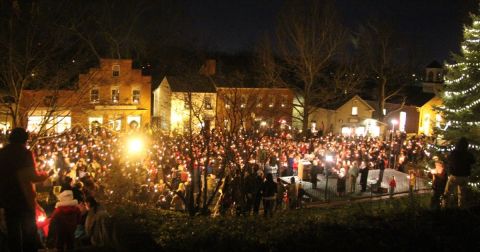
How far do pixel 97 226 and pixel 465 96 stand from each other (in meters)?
13.3

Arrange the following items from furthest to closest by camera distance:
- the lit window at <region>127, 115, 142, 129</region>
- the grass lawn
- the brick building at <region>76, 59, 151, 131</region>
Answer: the lit window at <region>127, 115, 142, 129</region> → the brick building at <region>76, 59, 151, 131</region> → the grass lawn

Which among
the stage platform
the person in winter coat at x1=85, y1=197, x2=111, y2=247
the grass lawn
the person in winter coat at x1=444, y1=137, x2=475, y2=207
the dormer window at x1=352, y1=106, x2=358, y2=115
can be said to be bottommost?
the stage platform

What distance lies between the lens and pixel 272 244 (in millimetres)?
4766

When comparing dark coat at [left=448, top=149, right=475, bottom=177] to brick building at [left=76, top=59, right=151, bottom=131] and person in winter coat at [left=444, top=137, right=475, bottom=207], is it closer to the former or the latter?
person in winter coat at [left=444, top=137, right=475, bottom=207]

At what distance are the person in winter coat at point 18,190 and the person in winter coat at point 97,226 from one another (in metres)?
1.88

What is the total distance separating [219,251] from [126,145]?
50.8 ft

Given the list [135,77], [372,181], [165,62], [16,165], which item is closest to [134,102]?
[135,77]

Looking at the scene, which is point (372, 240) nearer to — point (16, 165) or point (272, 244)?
point (272, 244)

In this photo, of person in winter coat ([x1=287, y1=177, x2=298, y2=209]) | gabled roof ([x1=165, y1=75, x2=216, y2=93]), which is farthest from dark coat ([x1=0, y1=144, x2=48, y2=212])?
gabled roof ([x1=165, y1=75, x2=216, y2=93])

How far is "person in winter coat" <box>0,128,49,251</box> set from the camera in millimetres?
4867

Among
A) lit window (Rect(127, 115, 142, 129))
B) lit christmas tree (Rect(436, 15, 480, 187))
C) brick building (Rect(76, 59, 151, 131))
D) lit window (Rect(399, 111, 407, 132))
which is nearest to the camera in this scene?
lit christmas tree (Rect(436, 15, 480, 187))

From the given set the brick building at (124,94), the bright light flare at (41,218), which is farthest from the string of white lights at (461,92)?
the brick building at (124,94)

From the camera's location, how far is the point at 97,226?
7711 millimetres

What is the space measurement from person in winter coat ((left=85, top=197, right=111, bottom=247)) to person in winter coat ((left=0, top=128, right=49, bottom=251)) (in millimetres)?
1879
